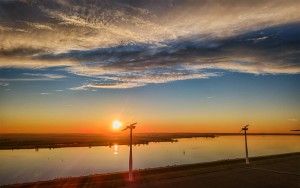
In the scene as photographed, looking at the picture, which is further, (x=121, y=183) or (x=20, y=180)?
(x=20, y=180)

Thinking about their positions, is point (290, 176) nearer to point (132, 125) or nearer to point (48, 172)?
point (132, 125)

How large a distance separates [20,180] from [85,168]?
14.4m

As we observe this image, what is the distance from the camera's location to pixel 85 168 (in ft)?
175

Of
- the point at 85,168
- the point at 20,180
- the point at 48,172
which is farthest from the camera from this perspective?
the point at 85,168

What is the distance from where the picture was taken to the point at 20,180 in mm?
40375

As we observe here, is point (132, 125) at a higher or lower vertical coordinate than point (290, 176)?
higher

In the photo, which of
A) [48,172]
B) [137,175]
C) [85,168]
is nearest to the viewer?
[137,175]

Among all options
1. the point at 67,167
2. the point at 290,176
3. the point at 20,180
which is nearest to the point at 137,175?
the point at 290,176

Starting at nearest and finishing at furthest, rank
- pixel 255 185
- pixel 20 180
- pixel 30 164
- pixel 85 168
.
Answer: pixel 255 185 → pixel 20 180 → pixel 85 168 → pixel 30 164

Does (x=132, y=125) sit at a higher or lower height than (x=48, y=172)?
higher

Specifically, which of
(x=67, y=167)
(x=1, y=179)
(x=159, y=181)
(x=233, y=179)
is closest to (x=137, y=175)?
(x=159, y=181)

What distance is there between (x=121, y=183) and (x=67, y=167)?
3189 cm

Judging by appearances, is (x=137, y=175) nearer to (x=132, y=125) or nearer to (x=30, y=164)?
(x=132, y=125)

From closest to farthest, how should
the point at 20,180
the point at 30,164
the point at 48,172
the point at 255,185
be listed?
the point at 255,185 < the point at 20,180 < the point at 48,172 < the point at 30,164
